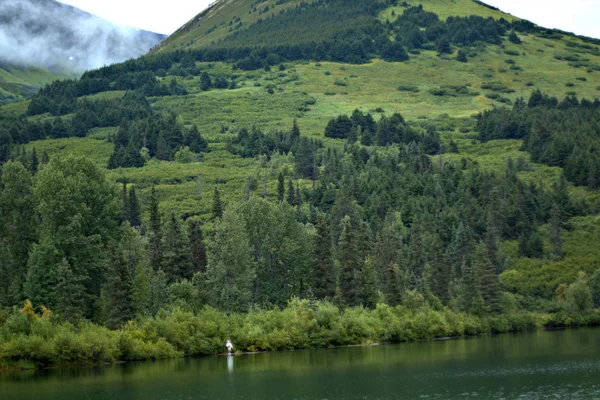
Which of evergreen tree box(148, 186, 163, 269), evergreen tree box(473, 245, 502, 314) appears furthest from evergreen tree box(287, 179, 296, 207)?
evergreen tree box(473, 245, 502, 314)

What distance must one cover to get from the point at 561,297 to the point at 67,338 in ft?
271

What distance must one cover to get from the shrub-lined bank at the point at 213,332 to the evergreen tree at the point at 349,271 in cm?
415

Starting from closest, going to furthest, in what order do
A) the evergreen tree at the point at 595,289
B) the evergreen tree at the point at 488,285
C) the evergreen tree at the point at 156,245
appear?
the evergreen tree at the point at 156,245, the evergreen tree at the point at 488,285, the evergreen tree at the point at 595,289

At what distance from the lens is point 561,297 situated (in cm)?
14225

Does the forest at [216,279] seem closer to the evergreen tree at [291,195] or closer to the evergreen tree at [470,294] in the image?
the evergreen tree at [470,294]

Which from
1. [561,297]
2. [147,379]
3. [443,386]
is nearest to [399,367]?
[443,386]

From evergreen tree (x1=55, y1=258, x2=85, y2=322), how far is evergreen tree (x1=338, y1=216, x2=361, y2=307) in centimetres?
3374

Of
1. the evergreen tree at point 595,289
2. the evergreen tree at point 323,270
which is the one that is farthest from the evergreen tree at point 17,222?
the evergreen tree at point 595,289

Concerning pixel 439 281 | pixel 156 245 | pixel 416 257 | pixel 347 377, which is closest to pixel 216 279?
pixel 156 245

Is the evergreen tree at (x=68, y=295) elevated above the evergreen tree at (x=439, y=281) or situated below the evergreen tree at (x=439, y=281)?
above

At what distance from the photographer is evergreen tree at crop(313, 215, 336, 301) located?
121 meters

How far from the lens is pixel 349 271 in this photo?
12106 centimetres

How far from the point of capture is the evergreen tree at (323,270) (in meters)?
121

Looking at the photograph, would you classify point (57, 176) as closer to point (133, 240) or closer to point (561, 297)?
point (133, 240)
